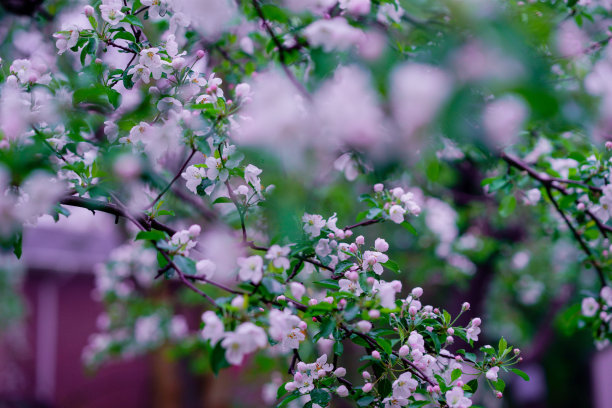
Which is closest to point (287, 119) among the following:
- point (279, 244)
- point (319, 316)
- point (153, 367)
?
point (279, 244)

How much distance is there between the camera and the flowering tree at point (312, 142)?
614mm

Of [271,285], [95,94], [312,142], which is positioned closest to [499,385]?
[271,285]

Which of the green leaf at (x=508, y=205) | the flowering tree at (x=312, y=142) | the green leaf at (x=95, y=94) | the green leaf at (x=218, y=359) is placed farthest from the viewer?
the green leaf at (x=508, y=205)

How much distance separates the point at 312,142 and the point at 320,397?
85 cm

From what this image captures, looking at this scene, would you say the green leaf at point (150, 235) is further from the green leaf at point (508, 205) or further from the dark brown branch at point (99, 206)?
the green leaf at point (508, 205)

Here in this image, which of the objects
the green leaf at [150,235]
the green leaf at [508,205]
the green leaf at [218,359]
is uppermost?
the green leaf at [150,235]

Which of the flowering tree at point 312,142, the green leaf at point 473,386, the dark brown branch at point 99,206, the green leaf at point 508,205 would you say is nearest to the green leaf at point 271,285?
the flowering tree at point 312,142

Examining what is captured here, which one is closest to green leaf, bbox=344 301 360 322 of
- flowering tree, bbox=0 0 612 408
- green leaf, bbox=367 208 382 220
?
flowering tree, bbox=0 0 612 408

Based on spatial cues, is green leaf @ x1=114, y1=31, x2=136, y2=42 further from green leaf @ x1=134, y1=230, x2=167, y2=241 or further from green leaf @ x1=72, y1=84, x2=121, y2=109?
green leaf @ x1=134, y1=230, x2=167, y2=241

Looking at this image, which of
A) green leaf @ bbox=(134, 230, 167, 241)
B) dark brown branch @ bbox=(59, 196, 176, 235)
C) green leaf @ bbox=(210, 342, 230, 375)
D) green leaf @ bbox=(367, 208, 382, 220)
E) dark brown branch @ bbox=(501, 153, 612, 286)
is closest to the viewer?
green leaf @ bbox=(210, 342, 230, 375)

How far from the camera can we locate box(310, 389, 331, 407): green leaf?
4.36 ft

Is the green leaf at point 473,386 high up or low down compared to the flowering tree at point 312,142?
down

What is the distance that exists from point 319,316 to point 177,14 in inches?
38.1

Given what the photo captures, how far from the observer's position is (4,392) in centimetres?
662
